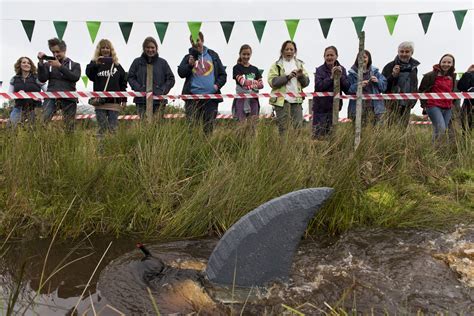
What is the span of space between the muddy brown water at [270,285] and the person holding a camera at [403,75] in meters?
3.71

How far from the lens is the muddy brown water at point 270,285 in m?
2.04

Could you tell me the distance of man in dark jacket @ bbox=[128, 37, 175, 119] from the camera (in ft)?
20.0

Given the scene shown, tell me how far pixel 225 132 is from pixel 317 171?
4.66ft

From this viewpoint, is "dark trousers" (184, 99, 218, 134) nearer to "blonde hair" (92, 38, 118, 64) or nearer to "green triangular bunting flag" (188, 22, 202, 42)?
"blonde hair" (92, 38, 118, 64)

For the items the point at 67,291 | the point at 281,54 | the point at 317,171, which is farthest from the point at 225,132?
the point at 67,291

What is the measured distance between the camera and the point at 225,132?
182 inches

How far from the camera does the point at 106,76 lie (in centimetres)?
601

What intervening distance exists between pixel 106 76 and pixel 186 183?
3.32 metres

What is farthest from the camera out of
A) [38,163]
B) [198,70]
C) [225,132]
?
[198,70]

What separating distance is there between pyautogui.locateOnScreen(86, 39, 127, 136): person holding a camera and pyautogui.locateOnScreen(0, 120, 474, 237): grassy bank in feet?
5.54

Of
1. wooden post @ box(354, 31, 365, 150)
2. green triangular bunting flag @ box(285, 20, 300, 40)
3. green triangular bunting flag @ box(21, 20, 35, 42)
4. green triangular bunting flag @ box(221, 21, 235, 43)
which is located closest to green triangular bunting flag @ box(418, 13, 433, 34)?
green triangular bunting flag @ box(285, 20, 300, 40)

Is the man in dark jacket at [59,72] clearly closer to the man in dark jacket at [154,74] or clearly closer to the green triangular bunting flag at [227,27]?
the man in dark jacket at [154,74]

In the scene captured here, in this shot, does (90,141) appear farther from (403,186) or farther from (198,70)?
(403,186)

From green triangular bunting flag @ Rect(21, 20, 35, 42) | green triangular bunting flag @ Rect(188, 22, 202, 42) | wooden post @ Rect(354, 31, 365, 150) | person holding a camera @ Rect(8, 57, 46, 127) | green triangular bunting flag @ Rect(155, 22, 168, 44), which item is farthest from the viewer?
green triangular bunting flag @ Rect(155, 22, 168, 44)
